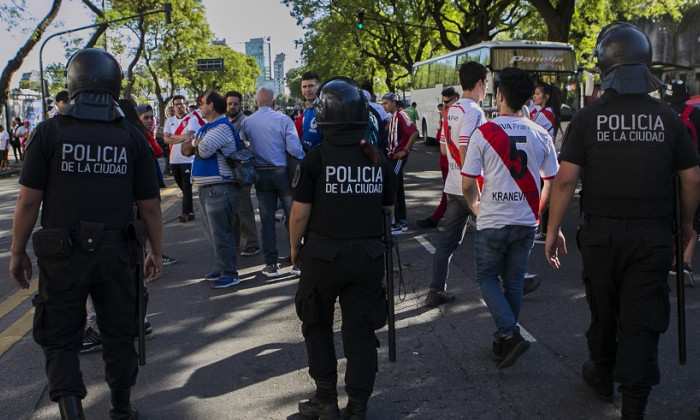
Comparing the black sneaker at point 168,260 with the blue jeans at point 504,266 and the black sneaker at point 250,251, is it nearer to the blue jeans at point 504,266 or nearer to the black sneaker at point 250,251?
the black sneaker at point 250,251

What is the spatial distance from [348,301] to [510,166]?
1376mm

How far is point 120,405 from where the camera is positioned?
340 cm

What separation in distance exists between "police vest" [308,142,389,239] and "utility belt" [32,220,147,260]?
1010mm

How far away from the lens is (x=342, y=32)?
40688 mm

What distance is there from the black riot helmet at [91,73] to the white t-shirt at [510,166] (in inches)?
82.0

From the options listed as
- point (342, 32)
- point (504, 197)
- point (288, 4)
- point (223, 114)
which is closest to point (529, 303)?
point (504, 197)

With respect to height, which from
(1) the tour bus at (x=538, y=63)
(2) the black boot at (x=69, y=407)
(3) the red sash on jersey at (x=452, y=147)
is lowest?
(2) the black boot at (x=69, y=407)

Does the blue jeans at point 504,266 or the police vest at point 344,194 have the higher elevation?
the police vest at point 344,194

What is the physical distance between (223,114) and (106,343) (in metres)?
3.40

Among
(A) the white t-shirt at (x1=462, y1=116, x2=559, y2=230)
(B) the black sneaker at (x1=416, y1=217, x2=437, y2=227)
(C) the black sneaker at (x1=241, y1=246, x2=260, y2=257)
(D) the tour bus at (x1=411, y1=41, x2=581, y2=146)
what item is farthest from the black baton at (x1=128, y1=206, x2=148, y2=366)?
(D) the tour bus at (x1=411, y1=41, x2=581, y2=146)

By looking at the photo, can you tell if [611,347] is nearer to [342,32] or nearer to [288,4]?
[342,32]

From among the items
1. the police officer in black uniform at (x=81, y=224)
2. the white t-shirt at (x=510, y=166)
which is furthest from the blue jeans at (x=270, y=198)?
the police officer in black uniform at (x=81, y=224)

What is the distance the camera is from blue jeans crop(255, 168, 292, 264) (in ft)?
22.0

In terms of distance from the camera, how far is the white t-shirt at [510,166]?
402 centimetres
